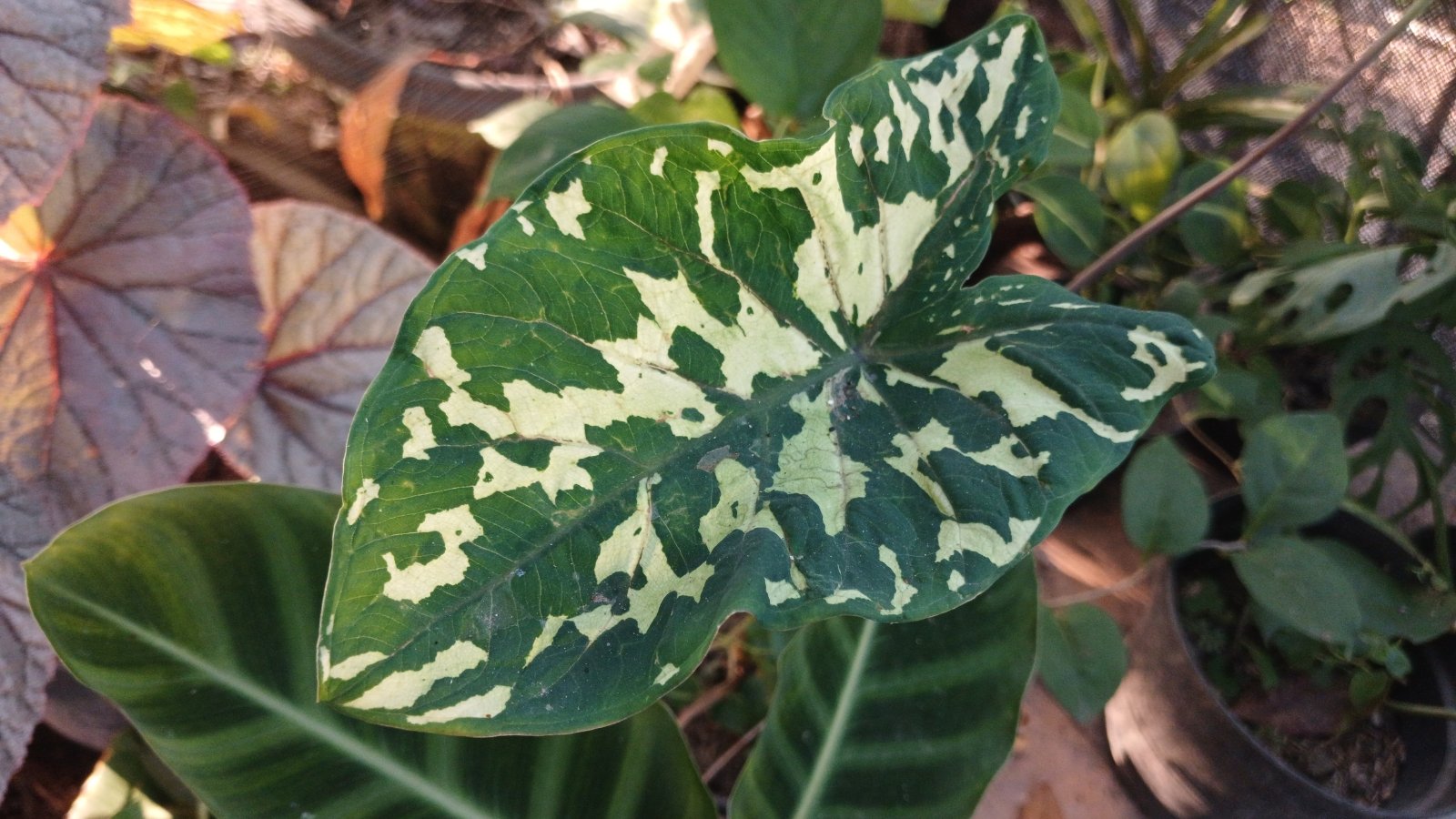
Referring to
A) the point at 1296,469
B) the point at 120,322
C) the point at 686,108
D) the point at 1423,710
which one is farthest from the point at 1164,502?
the point at 120,322

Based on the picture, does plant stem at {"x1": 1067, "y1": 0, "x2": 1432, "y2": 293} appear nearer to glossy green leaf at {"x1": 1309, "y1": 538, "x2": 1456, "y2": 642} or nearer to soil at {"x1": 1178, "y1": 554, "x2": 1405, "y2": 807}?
glossy green leaf at {"x1": 1309, "y1": 538, "x2": 1456, "y2": 642}

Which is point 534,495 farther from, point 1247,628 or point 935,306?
point 1247,628

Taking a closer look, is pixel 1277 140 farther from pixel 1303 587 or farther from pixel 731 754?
pixel 731 754

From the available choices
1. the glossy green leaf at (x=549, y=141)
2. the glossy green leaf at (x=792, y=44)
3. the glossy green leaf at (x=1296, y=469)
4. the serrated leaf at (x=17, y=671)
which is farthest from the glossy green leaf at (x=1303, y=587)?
the serrated leaf at (x=17, y=671)

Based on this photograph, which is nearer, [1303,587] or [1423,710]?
[1303,587]

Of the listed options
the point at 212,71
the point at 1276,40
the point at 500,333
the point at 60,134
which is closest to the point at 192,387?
the point at 60,134

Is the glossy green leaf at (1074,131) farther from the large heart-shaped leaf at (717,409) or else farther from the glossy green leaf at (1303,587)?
the glossy green leaf at (1303,587)
